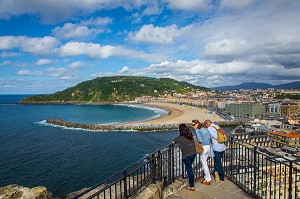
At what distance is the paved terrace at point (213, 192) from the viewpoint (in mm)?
6027

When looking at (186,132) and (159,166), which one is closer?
(186,132)

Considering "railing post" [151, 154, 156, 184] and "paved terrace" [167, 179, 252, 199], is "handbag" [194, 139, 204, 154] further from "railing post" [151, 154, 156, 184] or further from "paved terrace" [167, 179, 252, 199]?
"railing post" [151, 154, 156, 184]

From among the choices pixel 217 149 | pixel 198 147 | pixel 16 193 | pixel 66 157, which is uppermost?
pixel 198 147

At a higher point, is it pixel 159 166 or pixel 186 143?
pixel 186 143

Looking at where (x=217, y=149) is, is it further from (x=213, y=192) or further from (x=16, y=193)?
(x=16, y=193)

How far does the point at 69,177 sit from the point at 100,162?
560cm

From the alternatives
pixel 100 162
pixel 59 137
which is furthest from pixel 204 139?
pixel 59 137

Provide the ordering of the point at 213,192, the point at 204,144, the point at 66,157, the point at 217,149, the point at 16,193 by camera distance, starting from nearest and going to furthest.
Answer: the point at 16,193
the point at 213,192
the point at 204,144
the point at 217,149
the point at 66,157

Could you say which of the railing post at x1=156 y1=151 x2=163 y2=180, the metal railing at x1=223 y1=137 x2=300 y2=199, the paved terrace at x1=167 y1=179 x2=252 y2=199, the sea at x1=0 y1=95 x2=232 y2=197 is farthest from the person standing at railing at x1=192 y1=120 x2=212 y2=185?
the sea at x1=0 y1=95 x2=232 y2=197

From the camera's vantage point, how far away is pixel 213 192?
6.27 m

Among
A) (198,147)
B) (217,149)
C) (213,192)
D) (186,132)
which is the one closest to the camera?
(186,132)

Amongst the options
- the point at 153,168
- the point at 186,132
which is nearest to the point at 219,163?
the point at 186,132

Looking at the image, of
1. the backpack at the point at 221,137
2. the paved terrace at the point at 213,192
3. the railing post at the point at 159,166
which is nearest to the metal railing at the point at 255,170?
the paved terrace at the point at 213,192

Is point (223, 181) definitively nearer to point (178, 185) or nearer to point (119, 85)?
point (178, 185)
